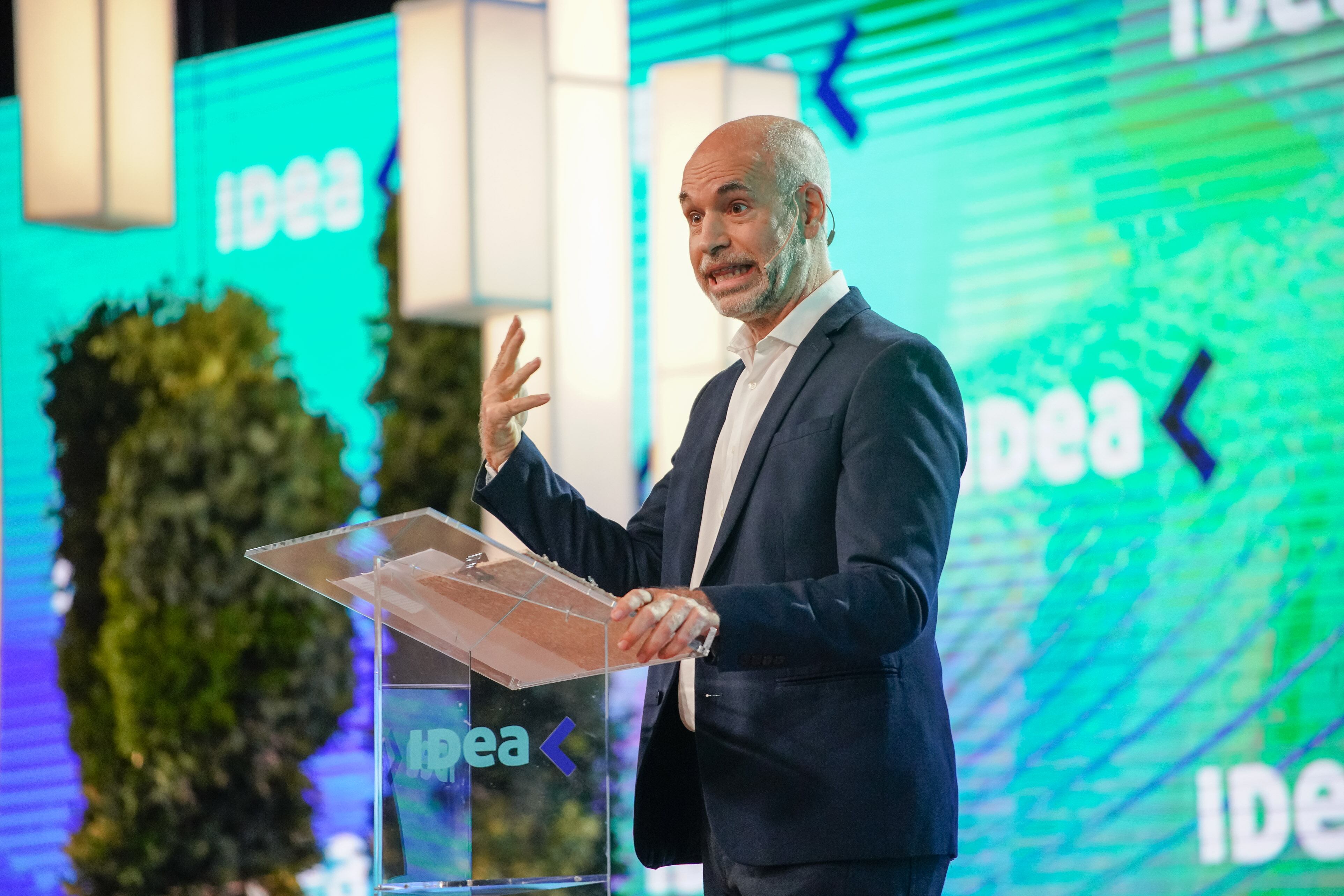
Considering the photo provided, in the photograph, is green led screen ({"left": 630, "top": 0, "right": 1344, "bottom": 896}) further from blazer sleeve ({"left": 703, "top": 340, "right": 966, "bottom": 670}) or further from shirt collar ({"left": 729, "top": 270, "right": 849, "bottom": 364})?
blazer sleeve ({"left": 703, "top": 340, "right": 966, "bottom": 670})

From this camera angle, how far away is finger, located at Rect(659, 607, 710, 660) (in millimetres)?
1646

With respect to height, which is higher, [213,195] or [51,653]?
[213,195]

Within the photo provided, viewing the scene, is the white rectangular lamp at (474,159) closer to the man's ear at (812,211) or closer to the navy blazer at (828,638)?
the man's ear at (812,211)

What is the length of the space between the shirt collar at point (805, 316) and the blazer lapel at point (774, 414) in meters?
0.03

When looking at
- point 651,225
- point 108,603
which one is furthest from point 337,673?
point 651,225

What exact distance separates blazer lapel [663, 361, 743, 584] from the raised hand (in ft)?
0.85

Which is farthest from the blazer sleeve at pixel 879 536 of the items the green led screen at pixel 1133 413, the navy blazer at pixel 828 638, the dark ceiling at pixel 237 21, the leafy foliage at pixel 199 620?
the dark ceiling at pixel 237 21

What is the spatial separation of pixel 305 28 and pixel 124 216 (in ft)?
4.34

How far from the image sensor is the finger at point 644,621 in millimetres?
1606

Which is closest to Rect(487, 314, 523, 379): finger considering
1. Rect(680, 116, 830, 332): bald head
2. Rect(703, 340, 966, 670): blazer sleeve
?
Rect(680, 116, 830, 332): bald head

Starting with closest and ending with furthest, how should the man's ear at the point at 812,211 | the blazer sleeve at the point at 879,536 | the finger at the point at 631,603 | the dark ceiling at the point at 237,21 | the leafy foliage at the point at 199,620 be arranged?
the finger at the point at 631,603 → the blazer sleeve at the point at 879,536 → the man's ear at the point at 812,211 → the leafy foliage at the point at 199,620 → the dark ceiling at the point at 237,21

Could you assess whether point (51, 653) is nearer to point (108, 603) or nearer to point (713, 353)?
point (108, 603)

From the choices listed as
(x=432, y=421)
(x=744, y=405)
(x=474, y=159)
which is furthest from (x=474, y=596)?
(x=432, y=421)

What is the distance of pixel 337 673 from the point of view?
17.2 feet
